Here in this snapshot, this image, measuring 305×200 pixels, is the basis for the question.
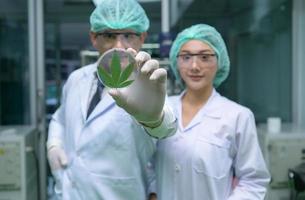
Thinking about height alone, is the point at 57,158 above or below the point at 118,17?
below

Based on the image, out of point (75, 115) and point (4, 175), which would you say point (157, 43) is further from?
point (75, 115)

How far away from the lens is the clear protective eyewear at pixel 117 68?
1.11 meters

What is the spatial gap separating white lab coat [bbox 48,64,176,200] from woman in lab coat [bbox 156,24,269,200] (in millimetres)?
90

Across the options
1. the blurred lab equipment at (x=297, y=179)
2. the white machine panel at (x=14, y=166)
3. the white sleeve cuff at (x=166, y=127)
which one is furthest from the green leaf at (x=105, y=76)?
the white machine panel at (x=14, y=166)

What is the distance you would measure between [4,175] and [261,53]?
2.05m

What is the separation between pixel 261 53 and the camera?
11.8 ft

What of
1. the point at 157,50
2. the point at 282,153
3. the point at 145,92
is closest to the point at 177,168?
the point at 145,92

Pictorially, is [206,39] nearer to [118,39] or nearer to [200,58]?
[200,58]

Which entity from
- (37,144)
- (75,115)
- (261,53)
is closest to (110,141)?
(75,115)

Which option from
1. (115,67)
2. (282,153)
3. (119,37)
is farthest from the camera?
(282,153)

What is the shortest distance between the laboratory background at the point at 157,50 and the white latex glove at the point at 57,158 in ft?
5.45

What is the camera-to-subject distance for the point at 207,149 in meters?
1.57

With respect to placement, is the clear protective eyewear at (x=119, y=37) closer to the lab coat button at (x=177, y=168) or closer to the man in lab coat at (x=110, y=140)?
the man in lab coat at (x=110, y=140)

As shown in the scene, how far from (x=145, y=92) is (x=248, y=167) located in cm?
55
